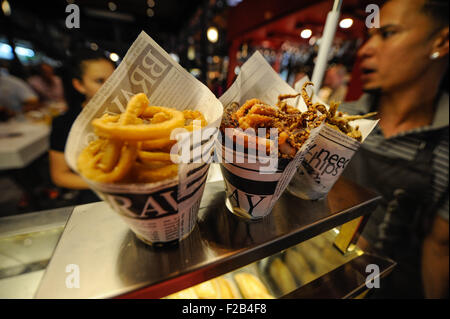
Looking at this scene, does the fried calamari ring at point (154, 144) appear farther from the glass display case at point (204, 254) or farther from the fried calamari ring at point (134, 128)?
the glass display case at point (204, 254)

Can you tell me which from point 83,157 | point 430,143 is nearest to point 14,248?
point 83,157

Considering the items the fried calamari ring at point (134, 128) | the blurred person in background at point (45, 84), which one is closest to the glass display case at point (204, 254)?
the fried calamari ring at point (134, 128)

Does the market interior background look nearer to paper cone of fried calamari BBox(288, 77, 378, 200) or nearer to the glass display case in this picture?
paper cone of fried calamari BBox(288, 77, 378, 200)

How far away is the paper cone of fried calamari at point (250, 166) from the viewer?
70 centimetres

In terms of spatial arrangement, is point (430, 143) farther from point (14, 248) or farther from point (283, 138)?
point (14, 248)

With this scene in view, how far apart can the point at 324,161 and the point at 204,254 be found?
74 centimetres

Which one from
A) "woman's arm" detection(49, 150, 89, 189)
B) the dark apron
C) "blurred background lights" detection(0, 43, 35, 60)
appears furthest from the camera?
"blurred background lights" detection(0, 43, 35, 60)

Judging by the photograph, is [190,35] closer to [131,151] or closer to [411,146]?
[411,146]

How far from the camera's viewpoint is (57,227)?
1.04 metres

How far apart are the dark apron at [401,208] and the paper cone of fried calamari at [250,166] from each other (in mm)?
2169

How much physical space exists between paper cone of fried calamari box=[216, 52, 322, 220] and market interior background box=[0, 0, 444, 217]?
0.09 metres

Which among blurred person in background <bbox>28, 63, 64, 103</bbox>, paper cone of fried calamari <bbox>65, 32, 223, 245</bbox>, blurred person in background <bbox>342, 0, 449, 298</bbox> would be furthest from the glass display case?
blurred person in background <bbox>28, 63, 64, 103</bbox>

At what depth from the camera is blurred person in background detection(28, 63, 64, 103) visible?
262 inches
